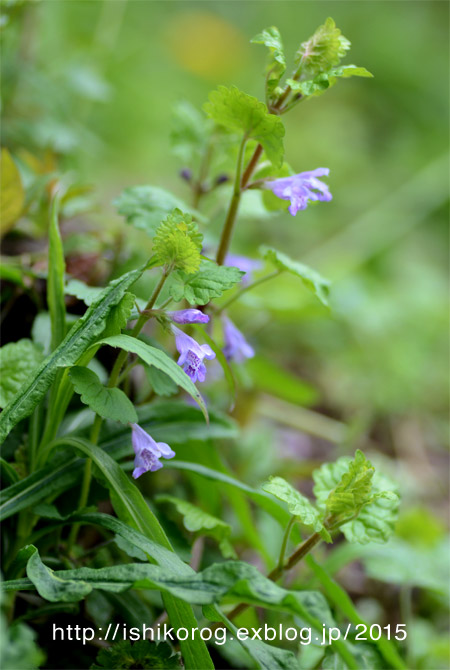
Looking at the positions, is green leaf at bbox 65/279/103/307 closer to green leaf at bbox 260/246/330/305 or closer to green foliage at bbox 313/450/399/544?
green leaf at bbox 260/246/330/305

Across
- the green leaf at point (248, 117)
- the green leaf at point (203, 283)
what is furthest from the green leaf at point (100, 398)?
the green leaf at point (248, 117)

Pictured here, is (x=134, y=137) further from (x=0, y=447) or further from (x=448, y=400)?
(x=0, y=447)

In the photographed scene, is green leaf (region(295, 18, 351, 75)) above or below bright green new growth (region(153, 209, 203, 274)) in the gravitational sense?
above

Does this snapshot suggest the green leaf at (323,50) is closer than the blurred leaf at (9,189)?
Yes

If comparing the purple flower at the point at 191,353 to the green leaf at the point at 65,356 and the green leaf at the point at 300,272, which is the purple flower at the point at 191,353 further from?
the green leaf at the point at 300,272

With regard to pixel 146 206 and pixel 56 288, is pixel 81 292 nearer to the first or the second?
pixel 56 288

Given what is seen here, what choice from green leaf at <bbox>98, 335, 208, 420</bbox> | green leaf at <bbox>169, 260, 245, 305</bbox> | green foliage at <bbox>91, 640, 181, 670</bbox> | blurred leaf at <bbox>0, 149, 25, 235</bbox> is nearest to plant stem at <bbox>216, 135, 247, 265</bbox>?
green leaf at <bbox>169, 260, 245, 305</bbox>
